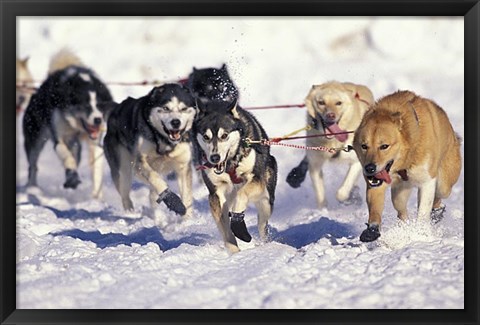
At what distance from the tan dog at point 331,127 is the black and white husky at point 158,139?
2.93 feet

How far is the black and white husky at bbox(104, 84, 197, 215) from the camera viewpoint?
6371mm

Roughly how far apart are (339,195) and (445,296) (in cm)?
246

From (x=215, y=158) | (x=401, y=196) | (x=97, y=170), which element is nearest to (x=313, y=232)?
(x=401, y=196)

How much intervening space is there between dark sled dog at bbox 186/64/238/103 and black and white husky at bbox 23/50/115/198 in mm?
1321

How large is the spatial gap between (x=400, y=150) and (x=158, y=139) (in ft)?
6.41

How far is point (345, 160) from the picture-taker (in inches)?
270

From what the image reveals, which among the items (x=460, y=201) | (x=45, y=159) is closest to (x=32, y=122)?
(x=45, y=159)

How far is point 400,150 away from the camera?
518cm

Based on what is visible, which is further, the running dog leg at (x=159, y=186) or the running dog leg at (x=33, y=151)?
the running dog leg at (x=33, y=151)

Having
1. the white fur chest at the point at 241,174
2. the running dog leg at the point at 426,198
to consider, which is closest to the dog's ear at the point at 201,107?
the white fur chest at the point at 241,174

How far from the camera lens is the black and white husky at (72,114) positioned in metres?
8.16

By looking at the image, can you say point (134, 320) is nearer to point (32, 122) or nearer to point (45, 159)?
point (32, 122)

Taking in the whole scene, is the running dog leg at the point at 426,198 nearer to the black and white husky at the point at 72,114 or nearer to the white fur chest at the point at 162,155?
the white fur chest at the point at 162,155

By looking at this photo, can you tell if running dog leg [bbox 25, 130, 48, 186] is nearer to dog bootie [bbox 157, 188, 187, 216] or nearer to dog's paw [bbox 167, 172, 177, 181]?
dog's paw [bbox 167, 172, 177, 181]
